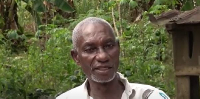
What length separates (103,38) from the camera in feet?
6.60

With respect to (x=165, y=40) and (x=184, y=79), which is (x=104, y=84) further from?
(x=165, y=40)

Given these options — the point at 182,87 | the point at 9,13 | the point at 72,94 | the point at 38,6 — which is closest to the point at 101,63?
the point at 72,94

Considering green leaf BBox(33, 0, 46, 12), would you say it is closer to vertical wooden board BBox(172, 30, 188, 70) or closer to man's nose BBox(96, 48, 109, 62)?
vertical wooden board BBox(172, 30, 188, 70)

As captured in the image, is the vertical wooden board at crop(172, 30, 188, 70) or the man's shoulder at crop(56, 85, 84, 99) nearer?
the man's shoulder at crop(56, 85, 84, 99)

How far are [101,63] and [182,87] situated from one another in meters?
3.52

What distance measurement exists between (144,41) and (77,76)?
7.80 ft

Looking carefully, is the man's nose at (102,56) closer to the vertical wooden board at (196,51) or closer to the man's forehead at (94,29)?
the man's forehead at (94,29)

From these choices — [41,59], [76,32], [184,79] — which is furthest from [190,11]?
[76,32]

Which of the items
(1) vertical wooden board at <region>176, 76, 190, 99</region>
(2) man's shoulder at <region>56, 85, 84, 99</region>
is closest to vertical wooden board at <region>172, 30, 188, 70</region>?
(1) vertical wooden board at <region>176, 76, 190, 99</region>

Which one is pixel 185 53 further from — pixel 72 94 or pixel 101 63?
pixel 101 63

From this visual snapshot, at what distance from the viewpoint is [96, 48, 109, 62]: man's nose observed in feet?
6.51

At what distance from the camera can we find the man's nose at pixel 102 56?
1.98m

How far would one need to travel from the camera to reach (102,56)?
1984 millimetres

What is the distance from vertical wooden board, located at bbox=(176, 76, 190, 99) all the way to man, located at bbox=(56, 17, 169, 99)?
3.34 meters
